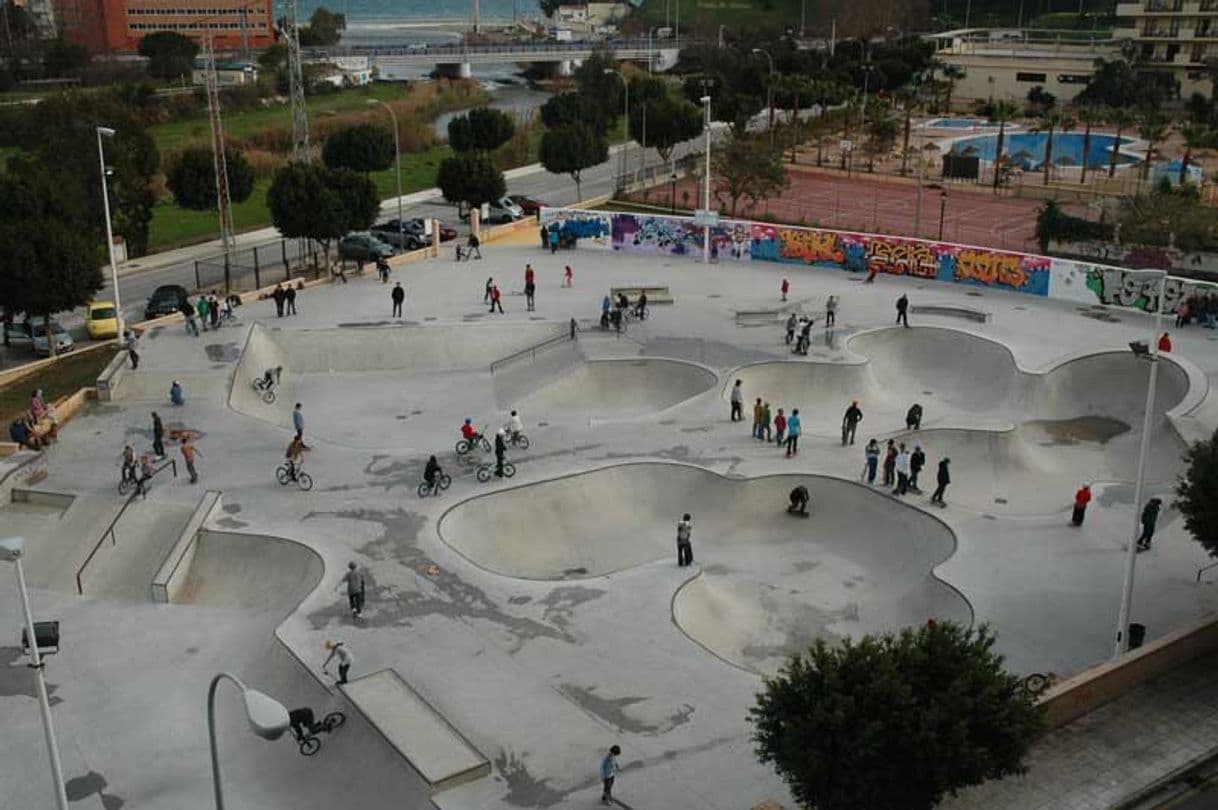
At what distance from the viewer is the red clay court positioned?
65.7m

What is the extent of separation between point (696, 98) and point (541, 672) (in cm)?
8536

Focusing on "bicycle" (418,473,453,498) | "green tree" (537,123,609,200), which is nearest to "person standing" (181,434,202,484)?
"bicycle" (418,473,453,498)

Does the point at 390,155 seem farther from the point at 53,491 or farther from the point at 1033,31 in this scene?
the point at 1033,31

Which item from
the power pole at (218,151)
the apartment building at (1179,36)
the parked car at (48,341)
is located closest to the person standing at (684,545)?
the parked car at (48,341)

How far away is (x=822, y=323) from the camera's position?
144ft

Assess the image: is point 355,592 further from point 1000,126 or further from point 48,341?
point 1000,126

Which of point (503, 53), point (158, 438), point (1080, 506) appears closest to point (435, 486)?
point (158, 438)

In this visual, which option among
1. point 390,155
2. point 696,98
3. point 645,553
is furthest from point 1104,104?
point 645,553

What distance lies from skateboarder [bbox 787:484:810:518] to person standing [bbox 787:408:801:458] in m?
1.99

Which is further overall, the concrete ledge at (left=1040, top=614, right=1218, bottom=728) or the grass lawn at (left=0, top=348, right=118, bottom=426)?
the grass lawn at (left=0, top=348, right=118, bottom=426)

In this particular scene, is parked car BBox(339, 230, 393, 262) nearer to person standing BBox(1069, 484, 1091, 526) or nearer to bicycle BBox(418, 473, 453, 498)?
bicycle BBox(418, 473, 453, 498)

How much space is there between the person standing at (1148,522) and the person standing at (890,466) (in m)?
5.90

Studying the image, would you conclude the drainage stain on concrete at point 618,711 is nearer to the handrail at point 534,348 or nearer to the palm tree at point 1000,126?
the handrail at point 534,348

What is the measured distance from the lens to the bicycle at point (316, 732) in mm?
20219
